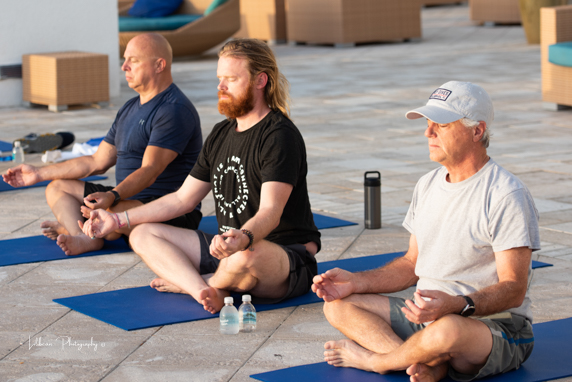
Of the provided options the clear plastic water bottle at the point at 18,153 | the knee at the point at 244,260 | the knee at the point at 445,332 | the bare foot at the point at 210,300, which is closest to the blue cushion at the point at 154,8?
the clear plastic water bottle at the point at 18,153

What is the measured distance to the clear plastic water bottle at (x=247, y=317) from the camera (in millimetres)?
3705

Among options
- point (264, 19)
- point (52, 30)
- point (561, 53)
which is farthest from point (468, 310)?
point (264, 19)

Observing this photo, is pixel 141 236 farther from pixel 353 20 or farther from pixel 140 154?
pixel 353 20

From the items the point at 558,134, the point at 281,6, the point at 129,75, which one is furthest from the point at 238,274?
the point at 281,6

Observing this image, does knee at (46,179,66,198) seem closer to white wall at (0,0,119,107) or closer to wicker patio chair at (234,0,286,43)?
white wall at (0,0,119,107)

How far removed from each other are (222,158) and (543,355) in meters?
1.56

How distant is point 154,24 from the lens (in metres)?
15.6

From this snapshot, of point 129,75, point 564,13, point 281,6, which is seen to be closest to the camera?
point 129,75

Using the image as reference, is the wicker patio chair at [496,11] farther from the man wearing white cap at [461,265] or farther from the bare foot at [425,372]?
the bare foot at [425,372]

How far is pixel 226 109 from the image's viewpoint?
12.7ft

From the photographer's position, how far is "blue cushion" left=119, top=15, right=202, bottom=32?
15578mm

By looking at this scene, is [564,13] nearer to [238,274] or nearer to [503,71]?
[503,71]

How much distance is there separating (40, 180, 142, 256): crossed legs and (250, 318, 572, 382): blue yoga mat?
6.48 ft

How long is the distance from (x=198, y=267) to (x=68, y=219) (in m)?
1.18
